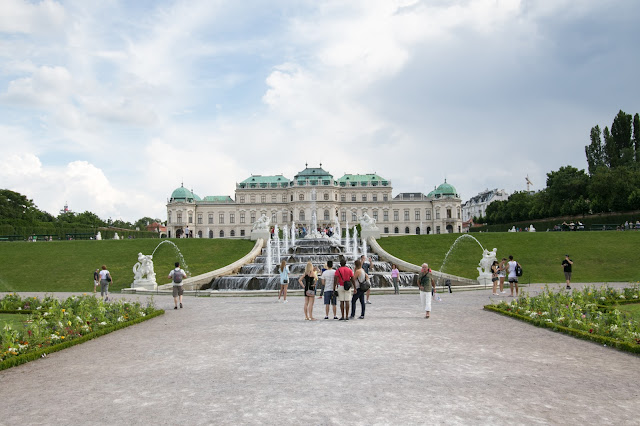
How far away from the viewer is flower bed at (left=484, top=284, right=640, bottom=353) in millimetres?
10800

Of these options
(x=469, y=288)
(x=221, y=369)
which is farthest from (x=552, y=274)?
(x=221, y=369)

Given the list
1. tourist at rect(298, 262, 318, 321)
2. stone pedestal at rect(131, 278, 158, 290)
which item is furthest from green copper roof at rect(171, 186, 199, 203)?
tourist at rect(298, 262, 318, 321)

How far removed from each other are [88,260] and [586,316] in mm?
34283

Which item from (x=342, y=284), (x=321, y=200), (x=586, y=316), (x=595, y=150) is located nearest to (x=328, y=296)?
(x=342, y=284)

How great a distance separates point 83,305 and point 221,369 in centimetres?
784

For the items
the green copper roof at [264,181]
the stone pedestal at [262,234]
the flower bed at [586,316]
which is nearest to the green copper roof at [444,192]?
the green copper roof at [264,181]

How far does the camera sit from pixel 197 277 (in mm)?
31328

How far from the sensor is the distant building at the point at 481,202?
543 ft

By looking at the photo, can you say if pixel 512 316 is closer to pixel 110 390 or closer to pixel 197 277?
pixel 110 390

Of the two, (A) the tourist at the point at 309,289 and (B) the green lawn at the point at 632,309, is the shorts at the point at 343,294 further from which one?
(B) the green lawn at the point at 632,309

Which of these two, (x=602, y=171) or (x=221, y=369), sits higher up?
(x=602, y=171)

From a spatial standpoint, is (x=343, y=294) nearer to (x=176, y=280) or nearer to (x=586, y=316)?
(x=586, y=316)

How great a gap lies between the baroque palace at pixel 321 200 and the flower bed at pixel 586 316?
95.7 metres

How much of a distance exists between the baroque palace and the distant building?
53090mm
